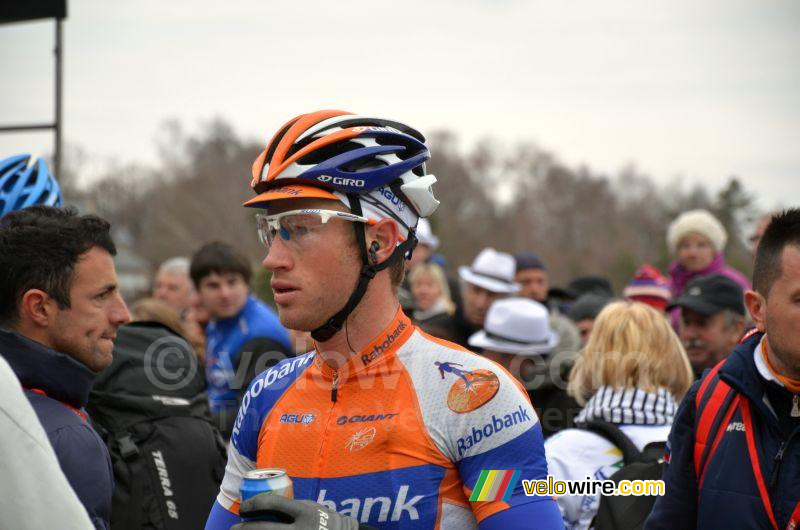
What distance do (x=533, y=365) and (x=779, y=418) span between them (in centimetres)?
330

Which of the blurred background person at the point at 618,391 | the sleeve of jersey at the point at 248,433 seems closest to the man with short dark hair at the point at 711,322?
the blurred background person at the point at 618,391

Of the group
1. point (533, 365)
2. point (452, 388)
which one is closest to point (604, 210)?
point (533, 365)

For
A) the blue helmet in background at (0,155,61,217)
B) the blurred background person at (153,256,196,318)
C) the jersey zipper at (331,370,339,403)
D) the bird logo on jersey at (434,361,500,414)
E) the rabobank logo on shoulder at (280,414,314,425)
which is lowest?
the blurred background person at (153,256,196,318)

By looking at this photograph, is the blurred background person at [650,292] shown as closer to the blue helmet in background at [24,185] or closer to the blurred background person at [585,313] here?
the blurred background person at [585,313]

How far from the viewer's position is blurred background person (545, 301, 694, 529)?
154 inches

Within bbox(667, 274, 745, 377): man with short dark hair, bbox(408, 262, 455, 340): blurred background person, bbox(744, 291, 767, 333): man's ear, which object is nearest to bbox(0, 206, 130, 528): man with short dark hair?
bbox(744, 291, 767, 333): man's ear

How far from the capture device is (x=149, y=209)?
58562 mm

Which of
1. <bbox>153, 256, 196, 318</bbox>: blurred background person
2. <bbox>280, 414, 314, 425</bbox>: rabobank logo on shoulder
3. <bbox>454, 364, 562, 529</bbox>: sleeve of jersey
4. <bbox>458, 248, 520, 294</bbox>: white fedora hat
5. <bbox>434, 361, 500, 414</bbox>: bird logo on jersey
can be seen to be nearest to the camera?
<bbox>454, 364, 562, 529</bbox>: sleeve of jersey

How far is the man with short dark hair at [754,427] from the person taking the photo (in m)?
2.93

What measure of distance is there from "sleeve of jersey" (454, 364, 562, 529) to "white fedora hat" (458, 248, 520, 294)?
5641 millimetres

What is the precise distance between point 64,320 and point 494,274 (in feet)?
18.4

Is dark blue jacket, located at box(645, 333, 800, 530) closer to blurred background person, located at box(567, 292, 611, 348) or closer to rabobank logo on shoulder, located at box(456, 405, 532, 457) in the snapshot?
rabobank logo on shoulder, located at box(456, 405, 532, 457)

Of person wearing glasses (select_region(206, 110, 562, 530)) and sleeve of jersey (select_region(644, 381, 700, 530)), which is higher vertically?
person wearing glasses (select_region(206, 110, 562, 530))

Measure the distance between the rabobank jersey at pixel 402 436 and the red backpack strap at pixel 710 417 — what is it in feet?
2.99
